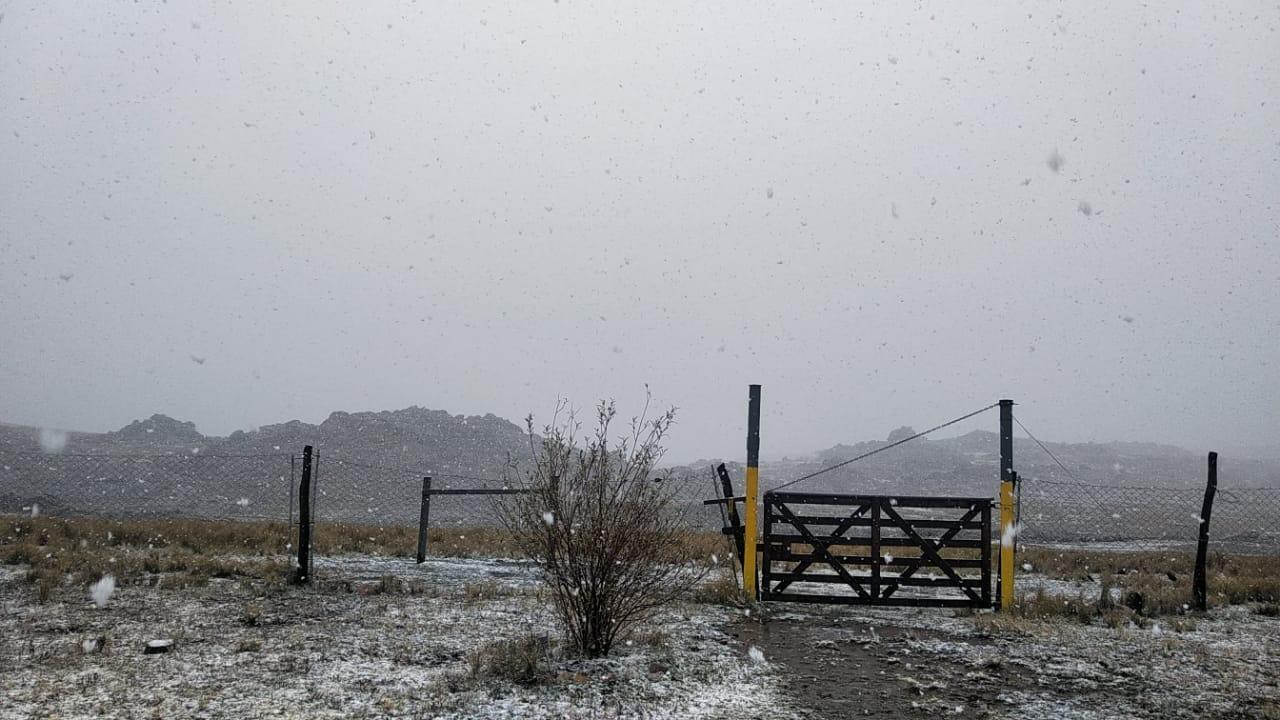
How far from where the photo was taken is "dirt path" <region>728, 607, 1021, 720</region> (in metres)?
6.17

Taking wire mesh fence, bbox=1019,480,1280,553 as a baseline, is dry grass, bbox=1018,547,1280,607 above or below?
above

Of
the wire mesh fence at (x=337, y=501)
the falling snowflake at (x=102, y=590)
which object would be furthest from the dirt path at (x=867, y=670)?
the wire mesh fence at (x=337, y=501)

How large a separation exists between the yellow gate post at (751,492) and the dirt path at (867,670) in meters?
0.77

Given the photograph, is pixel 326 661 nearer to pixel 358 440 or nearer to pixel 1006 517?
pixel 1006 517

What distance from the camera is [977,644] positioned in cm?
831

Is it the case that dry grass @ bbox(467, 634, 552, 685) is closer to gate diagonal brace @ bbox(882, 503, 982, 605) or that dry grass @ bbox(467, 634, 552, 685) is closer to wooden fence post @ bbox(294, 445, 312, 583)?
wooden fence post @ bbox(294, 445, 312, 583)

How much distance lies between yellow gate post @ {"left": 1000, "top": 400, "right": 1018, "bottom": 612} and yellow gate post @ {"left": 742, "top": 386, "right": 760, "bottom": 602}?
3015mm

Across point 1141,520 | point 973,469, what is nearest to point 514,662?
point 1141,520

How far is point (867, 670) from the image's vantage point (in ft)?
23.8

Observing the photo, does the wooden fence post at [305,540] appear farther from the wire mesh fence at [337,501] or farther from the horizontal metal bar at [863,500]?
the wire mesh fence at [337,501]

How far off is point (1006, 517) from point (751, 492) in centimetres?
320

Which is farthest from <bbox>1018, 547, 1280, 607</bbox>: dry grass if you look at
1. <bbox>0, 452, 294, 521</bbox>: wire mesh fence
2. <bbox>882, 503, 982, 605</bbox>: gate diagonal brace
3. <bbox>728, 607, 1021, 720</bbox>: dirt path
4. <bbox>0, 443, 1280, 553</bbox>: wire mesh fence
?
<bbox>0, 452, 294, 521</bbox>: wire mesh fence

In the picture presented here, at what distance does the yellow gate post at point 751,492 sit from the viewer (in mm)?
9914

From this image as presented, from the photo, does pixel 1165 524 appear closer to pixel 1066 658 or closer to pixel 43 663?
pixel 1066 658
